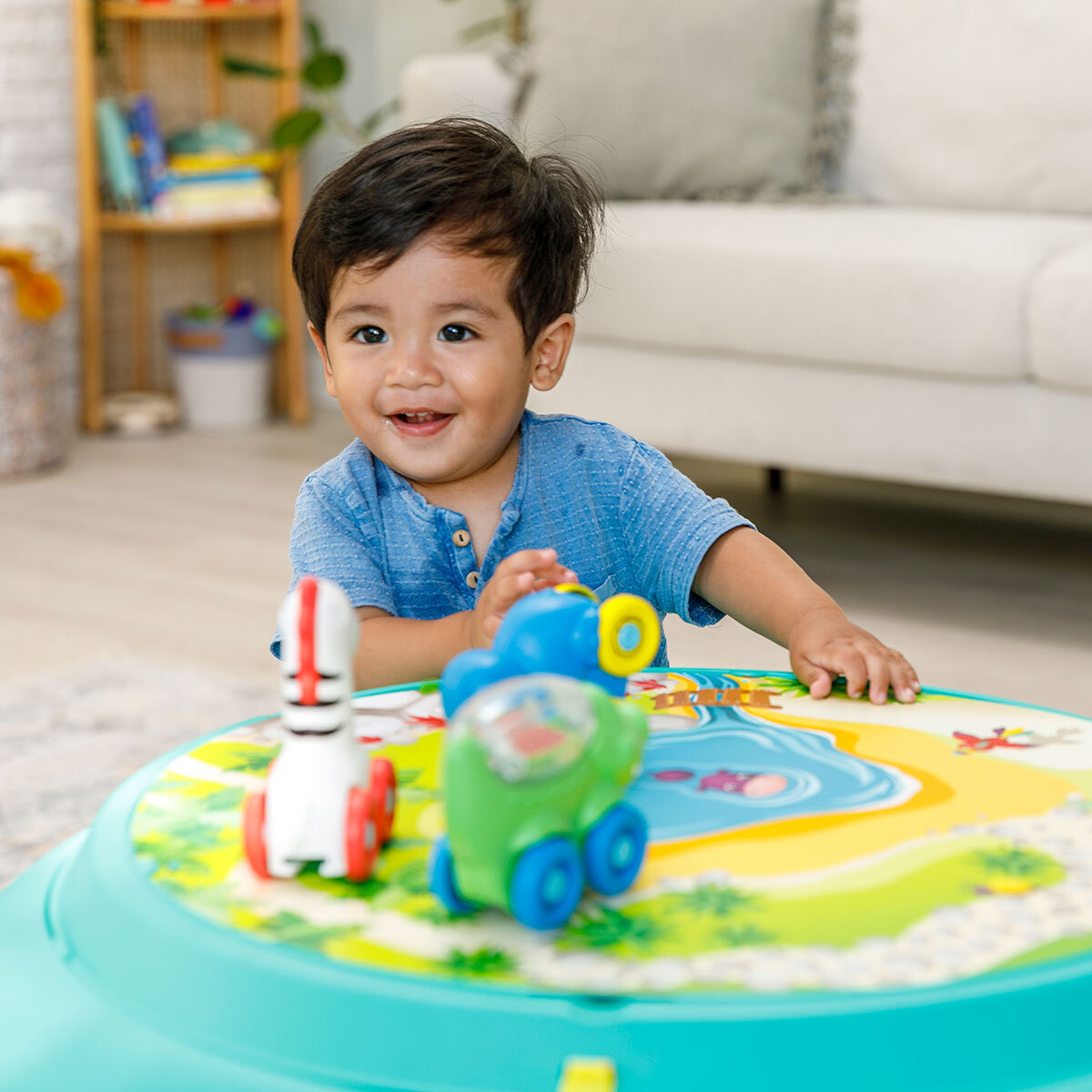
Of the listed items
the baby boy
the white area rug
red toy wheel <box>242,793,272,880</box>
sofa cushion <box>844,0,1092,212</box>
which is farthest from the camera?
sofa cushion <box>844,0,1092,212</box>

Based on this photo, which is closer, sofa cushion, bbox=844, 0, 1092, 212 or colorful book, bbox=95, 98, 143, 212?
sofa cushion, bbox=844, 0, 1092, 212

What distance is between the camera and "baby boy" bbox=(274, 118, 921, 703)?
89cm

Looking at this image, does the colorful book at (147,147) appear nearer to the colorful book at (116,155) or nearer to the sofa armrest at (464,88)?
the colorful book at (116,155)

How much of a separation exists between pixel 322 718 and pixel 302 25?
10.0ft

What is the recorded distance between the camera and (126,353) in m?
3.41

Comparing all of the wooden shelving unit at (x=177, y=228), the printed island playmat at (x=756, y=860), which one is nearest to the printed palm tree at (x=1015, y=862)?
the printed island playmat at (x=756, y=860)

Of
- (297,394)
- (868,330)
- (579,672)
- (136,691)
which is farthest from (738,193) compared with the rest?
(579,672)

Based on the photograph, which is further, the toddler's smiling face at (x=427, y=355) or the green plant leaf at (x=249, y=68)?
the green plant leaf at (x=249, y=68)

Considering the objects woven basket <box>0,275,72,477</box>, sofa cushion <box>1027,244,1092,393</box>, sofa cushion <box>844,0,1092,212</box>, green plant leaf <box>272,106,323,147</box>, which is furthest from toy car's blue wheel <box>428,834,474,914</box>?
green plant leaf <box>272,106,323,147</box>

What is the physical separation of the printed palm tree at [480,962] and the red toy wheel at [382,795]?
0.27ft

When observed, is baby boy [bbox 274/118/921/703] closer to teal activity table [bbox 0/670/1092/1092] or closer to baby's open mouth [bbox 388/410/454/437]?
baby's open mouth [bbox 388/410/454/437]

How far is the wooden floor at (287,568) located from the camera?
5.73ft

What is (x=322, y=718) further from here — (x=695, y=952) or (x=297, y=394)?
(x=297, y=394)

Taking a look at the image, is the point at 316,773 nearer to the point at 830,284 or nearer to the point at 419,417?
the point at 419,417
